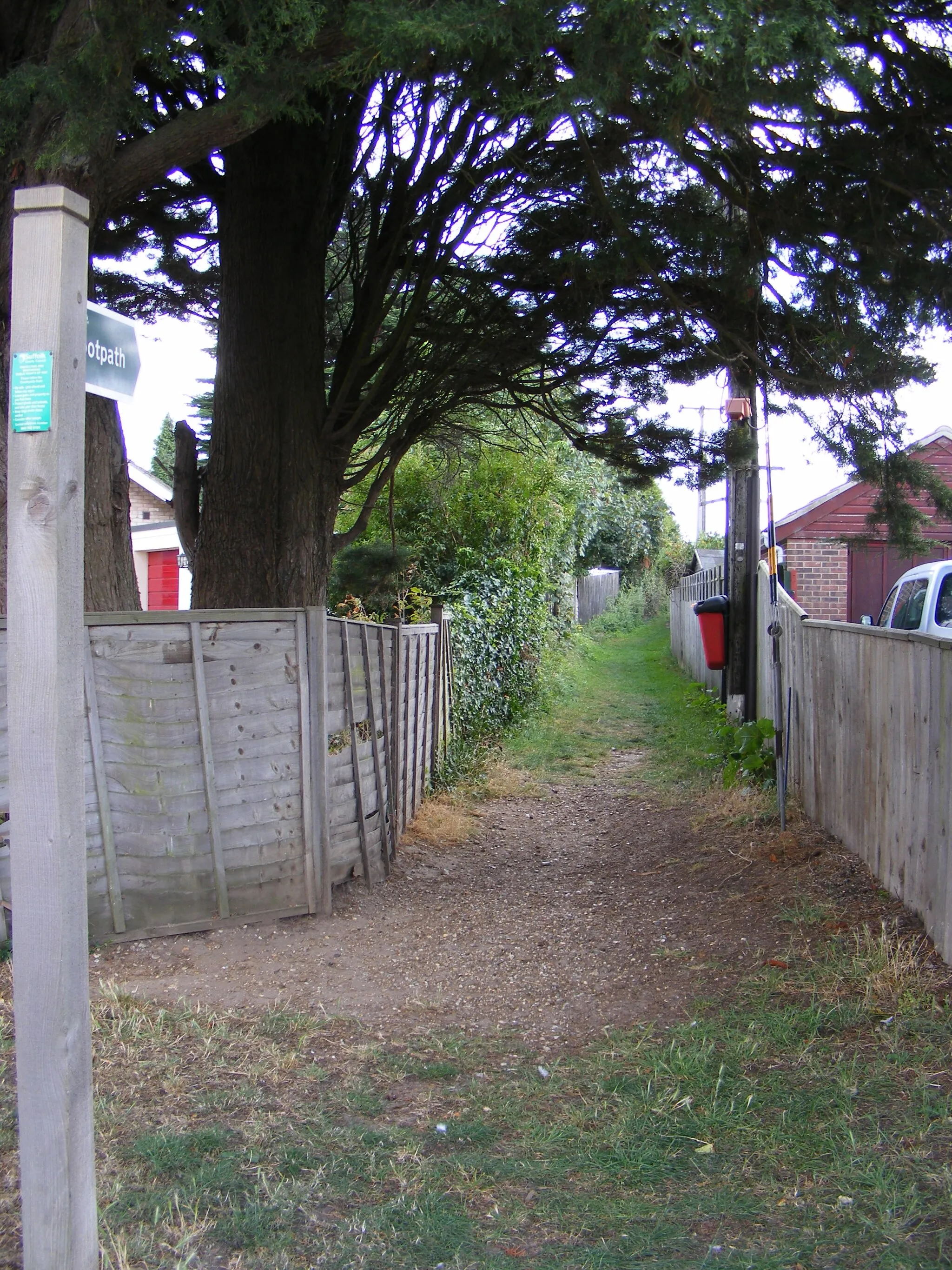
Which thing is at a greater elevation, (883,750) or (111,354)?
(111,354)

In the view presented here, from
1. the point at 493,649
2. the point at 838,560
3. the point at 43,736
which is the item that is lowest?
the point at 493,649

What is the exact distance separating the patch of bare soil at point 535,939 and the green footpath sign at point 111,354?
2.89 metres

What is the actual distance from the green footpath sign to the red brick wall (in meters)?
16.6

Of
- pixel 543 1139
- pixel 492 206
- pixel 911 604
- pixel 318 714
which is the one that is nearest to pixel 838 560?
pixel 911 604

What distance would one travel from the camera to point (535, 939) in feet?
19.4

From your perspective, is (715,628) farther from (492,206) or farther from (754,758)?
(492,206)

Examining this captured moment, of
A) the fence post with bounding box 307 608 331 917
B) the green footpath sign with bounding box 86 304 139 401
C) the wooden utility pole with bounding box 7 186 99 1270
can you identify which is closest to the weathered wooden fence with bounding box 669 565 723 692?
the fence post with bounding box 307 608 331 917

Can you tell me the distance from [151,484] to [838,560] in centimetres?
1495

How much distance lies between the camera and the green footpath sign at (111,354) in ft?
8.85

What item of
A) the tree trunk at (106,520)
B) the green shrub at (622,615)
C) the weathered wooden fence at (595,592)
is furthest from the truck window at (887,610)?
the green shrub at (622,615)

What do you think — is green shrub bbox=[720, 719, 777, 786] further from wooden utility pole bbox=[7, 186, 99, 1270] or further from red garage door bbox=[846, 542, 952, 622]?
red garage door bbox=[846, 542, 952, 622]

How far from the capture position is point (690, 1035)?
169 inches

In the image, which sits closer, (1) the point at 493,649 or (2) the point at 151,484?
(1) the point at 493,649

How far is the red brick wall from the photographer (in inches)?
719
